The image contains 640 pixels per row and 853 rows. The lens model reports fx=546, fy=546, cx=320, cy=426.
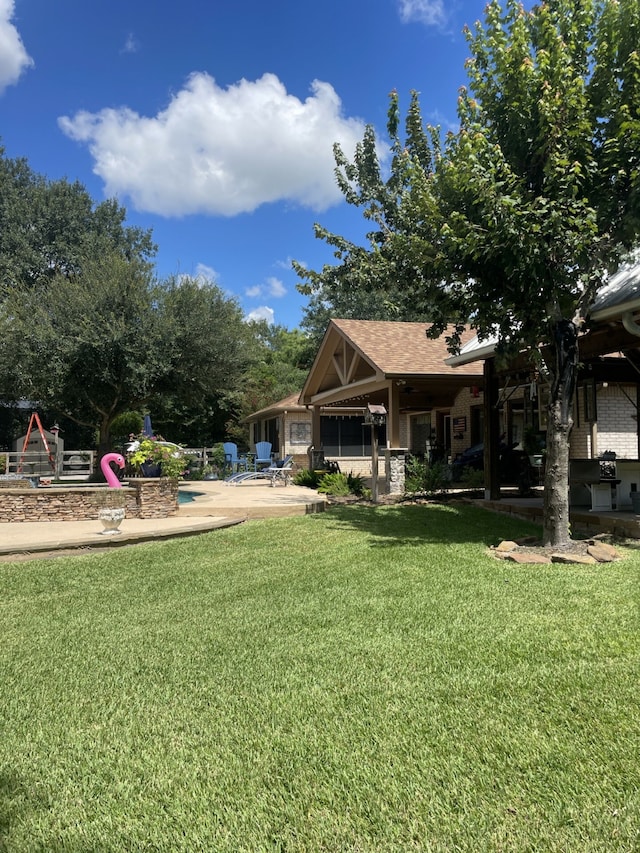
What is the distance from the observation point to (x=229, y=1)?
1198 cm

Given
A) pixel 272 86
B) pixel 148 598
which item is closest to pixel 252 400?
pixel 272 86

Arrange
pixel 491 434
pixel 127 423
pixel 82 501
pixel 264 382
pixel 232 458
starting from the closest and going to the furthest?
pixel 82 501, pixel 491 434, pixel 232 458, pixel 127 423, pixel 264 382

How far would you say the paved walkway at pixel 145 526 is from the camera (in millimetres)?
7156

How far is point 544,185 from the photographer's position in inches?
234

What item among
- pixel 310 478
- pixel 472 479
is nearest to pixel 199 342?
pixel 310 478

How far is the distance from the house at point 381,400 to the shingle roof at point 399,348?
2cm

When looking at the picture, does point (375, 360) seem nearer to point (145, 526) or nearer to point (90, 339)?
point (145, 526)

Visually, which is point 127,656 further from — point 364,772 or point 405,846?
point 405,846

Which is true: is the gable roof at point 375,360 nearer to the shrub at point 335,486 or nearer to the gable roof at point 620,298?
the shrub at point 335,486

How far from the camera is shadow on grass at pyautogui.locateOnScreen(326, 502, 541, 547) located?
720cm

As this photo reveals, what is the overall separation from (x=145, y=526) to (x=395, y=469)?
5758 millimetres

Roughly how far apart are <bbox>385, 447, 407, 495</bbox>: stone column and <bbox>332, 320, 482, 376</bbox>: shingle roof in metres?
1.74

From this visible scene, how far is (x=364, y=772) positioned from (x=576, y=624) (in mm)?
2304

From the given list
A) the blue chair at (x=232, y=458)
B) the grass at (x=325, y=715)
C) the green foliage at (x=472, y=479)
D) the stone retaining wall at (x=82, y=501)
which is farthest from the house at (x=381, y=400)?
the grass at (x=325, y=715)
